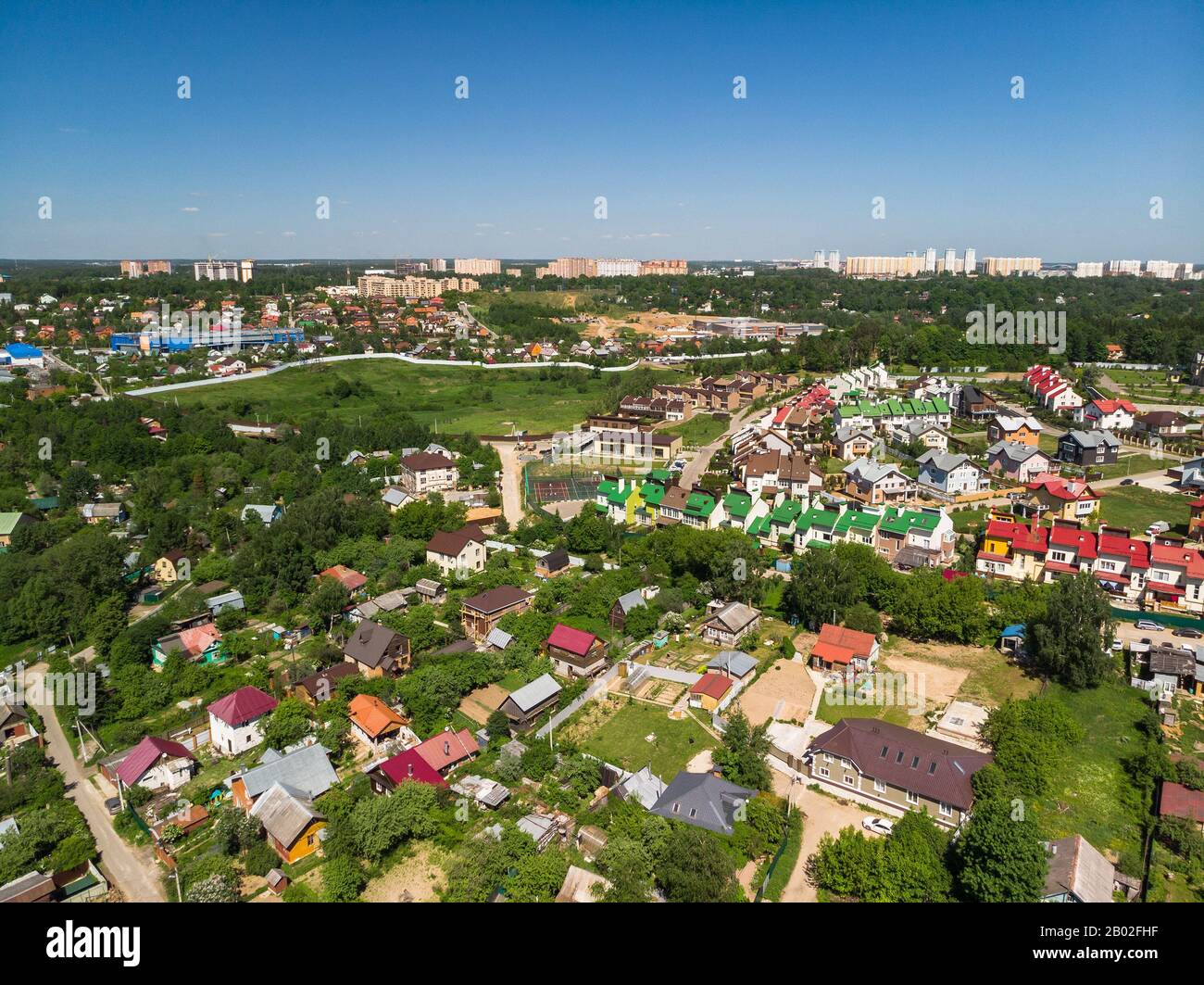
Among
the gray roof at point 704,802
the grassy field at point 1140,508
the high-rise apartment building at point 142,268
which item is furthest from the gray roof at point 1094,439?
the high-rise apartment building at point 142,268

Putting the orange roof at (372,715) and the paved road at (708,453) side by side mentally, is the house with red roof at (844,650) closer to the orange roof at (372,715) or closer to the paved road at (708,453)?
the orange roof at (372,715)

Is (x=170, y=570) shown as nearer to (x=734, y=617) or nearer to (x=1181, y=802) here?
(x=734, y=617)

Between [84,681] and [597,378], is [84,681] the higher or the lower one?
the lower one

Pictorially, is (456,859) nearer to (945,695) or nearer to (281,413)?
(945,695)

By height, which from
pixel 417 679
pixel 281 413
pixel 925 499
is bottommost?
pixel 417 679

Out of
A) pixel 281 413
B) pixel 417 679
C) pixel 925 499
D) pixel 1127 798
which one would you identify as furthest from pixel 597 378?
pixel 1127 798

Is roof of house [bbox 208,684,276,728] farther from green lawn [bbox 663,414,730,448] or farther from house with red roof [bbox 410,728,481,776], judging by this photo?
green lawn [bbox 663,414,730,448]

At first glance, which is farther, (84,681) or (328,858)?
(84,681)

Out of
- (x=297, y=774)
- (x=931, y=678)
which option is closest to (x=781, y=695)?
(x=931, y=678)
